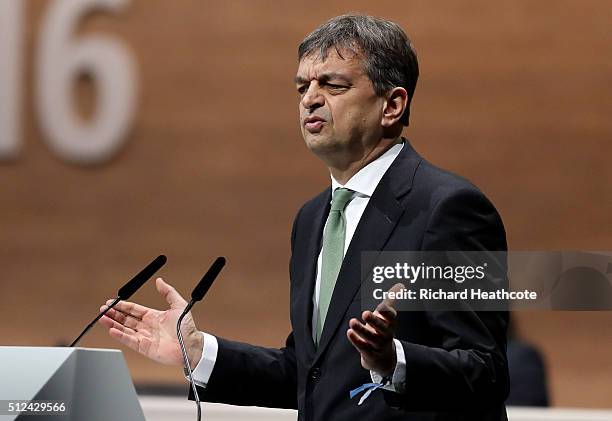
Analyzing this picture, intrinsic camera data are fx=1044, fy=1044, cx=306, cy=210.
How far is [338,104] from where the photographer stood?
96.8 inches

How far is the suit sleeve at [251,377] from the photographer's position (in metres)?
2.51

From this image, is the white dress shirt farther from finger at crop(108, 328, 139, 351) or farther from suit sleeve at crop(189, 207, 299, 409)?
finger at crop(108, 328, 139, 351)

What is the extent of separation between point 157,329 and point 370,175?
0.62 meters

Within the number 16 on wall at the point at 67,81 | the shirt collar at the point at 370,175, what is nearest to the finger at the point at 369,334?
the shirt collar at the point at 370,175

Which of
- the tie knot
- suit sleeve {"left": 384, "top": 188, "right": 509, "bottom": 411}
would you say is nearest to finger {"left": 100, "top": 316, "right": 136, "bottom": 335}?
the tie knot

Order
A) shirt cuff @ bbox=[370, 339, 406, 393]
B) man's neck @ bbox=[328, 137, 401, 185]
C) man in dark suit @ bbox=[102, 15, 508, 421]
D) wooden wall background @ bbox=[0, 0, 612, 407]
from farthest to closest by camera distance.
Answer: wooden wall background @ bbox=[0, 0, 612, 407], man's neck @ bbox=[328, 137, 401, 185], man in dark suit @ bbox=[102, 15, 508, 421], shirt cuff @ bbox=[370, 339, 406, 393]

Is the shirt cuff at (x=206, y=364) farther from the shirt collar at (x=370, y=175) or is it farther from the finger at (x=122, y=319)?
the shirt collar at (x=370, y=175)

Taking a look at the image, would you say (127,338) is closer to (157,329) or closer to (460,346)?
(157,329)

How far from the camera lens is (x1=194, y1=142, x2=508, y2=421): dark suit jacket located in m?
2.11

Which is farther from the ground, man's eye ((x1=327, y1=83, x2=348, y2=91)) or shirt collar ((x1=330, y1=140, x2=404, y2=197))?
man's eye ((x1=327, y1=83, x2=348, y2=91))

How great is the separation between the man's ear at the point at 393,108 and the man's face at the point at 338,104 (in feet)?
0.09

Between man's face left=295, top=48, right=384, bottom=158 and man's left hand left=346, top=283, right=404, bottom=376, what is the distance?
592mm

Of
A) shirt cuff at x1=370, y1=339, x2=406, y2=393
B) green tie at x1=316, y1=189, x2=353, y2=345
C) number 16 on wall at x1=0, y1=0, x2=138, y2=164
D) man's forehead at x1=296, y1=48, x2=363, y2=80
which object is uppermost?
number 16 on wall at x1=0, y1=0, x2=138, y2=164

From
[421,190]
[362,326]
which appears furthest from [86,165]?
[362,326]
